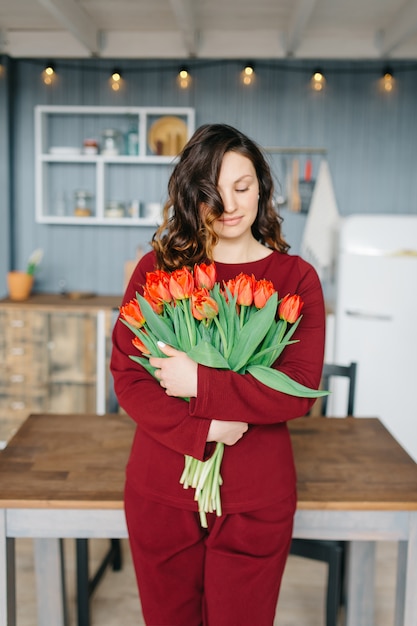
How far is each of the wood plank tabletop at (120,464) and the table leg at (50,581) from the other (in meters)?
0.36

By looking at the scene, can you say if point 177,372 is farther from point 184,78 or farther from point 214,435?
point 184,78

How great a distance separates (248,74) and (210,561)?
151 inches

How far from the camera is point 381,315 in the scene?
385 cm

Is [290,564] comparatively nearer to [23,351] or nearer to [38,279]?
[23,351]

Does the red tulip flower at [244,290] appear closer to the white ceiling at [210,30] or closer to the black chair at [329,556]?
the black chair at [329,556]

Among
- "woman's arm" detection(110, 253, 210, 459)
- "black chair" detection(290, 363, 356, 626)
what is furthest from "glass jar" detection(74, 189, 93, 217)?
"woman's arm" detection(110, 253, 210, 459)

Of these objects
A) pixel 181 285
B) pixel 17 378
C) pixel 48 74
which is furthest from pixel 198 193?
pixel 48 74

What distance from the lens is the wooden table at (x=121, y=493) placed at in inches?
63.7

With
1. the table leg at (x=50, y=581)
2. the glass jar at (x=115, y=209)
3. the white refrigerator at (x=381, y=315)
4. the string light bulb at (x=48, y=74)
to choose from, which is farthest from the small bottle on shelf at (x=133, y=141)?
the table leg at (x=50, y=581)

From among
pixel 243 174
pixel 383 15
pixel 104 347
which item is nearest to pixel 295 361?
pixel 243 174

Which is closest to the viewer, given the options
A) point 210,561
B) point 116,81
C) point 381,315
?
point 210,561

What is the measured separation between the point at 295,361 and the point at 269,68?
3.71 meters

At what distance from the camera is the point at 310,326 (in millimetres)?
1436

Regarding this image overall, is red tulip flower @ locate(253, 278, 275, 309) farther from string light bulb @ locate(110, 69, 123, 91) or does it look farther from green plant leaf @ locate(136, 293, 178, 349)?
string light bulb @ locate(110, 69, 123, 91)
